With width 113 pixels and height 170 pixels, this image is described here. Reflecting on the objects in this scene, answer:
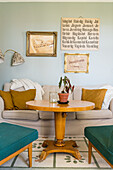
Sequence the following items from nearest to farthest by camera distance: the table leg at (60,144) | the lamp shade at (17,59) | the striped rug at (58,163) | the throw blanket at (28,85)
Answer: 1. the striped rug at (58,163)
2. the table leg at (60,144)
3. the throw blanket at (28,85)
4. the lamp shade at (17,59)

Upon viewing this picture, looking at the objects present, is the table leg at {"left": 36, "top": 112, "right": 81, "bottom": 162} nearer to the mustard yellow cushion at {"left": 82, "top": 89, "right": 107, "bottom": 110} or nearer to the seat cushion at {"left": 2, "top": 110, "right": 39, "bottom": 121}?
the seat cushion at {"left": 2, "top": 110, "right": 39, "bottom": 121}

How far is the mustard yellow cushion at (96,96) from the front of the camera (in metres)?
3.11

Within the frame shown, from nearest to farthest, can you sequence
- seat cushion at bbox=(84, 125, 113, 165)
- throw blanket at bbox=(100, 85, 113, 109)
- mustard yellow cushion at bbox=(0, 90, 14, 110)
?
1. seat cushion at bbox=(84, 125, 113, 165)
2. mustard yellow cushion at bbox=(0, 90, 14, 110)
3. throw blanket at bbox=(100, 85, 113, 109)

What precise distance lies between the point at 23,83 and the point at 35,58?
2.07 feet

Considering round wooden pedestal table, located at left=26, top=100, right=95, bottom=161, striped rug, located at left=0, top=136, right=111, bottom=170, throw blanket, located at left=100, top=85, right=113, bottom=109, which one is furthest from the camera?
throw blanket, located at left=100, top=85, right=113, bottom=109

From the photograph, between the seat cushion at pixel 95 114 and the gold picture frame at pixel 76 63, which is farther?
the gold picture frame at pixel 76 63

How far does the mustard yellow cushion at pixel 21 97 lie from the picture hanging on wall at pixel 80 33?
46.5 inches

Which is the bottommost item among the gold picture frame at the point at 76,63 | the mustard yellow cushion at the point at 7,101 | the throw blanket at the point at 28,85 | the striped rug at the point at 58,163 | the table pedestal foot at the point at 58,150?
the striped rug at the point at 58,163

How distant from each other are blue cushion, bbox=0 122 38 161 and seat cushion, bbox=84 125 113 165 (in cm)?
59

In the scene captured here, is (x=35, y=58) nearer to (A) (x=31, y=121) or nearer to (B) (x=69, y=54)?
(B) (x=69, y=54)

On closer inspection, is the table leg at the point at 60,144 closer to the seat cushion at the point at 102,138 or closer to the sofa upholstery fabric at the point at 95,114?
the seat cushion at the point at 102,138

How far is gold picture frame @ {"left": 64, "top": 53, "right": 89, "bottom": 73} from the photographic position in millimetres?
3754

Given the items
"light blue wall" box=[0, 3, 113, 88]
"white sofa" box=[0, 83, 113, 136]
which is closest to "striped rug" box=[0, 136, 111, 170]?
"white sofa" box=[0, 83, 113, 136]

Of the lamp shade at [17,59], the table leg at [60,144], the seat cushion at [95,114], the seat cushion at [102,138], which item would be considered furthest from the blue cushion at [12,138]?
the lamp shade at [17,59]
